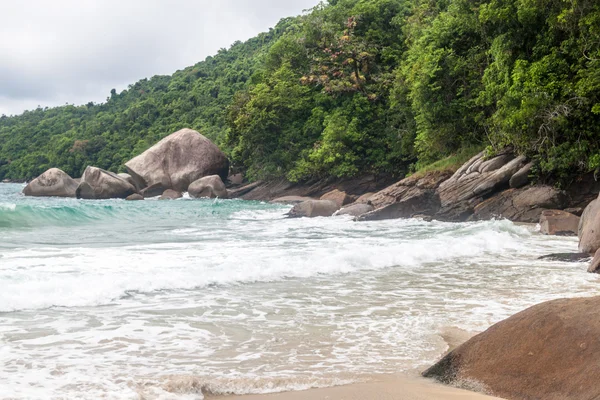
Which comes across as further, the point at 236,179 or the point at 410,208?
the point at 236,179

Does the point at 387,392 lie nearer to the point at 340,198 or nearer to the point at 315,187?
the point at 340,198

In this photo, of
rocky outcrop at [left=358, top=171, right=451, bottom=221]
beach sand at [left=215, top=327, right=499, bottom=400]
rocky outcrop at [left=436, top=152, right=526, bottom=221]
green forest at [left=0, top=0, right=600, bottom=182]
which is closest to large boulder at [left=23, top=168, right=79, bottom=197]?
green forest at [left=0, top=0, right=600, bottom=182]

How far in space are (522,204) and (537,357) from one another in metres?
16.3

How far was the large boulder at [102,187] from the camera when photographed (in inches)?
1503

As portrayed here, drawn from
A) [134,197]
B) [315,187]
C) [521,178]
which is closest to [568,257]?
[521,178]

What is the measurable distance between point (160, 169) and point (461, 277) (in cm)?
3209

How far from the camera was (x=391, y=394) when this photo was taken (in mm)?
4254

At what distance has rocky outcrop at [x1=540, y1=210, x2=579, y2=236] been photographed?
51.9ft

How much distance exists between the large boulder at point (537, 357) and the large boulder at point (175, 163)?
1395 inches

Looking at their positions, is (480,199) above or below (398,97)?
below

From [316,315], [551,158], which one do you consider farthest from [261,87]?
[316,315]

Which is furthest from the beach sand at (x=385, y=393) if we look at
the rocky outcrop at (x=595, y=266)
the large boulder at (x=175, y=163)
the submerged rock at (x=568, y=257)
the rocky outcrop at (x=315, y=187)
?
the large boulder at (x=175, y=163)

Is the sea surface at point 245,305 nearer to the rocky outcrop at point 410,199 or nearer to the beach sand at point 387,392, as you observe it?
the beach sand at point 387,392

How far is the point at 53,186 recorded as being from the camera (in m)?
42.3
